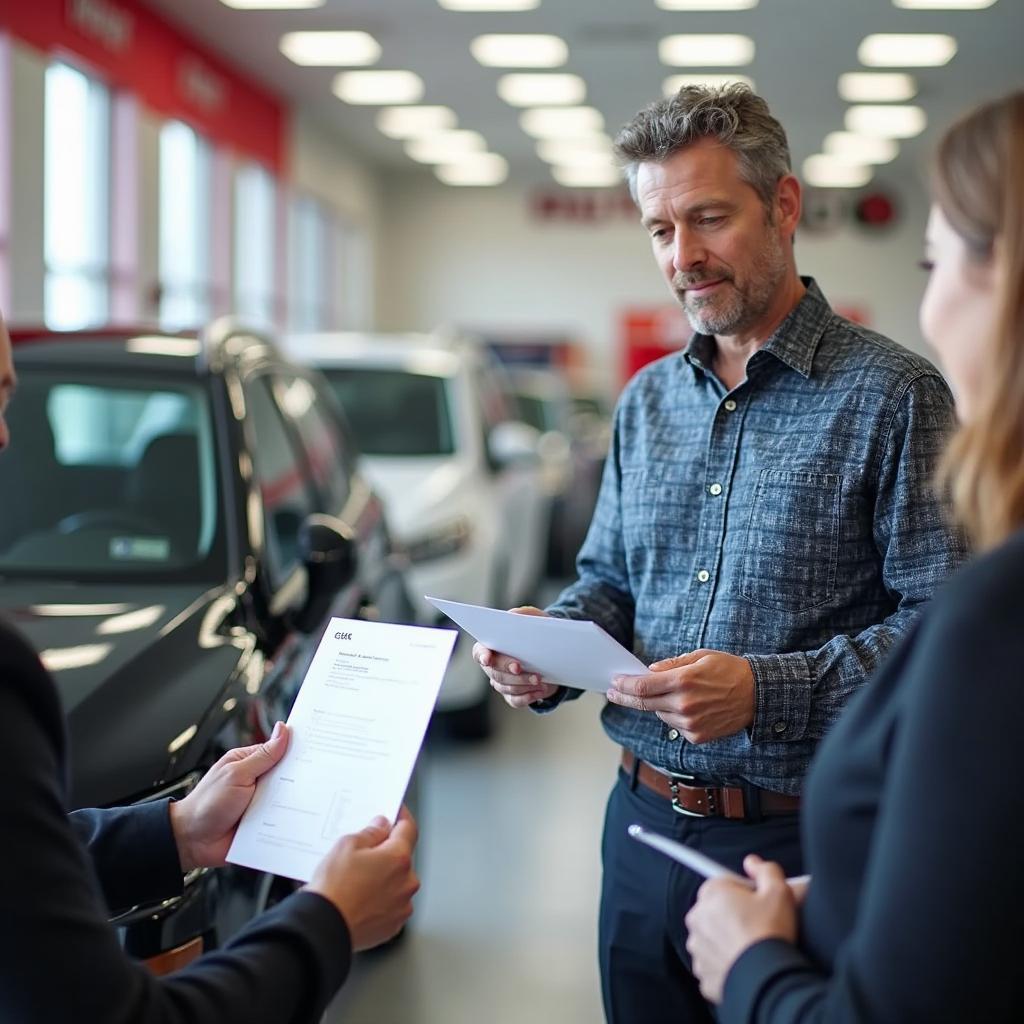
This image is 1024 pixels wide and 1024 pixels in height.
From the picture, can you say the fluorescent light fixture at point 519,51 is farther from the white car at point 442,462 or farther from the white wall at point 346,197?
the white car at point 442,462

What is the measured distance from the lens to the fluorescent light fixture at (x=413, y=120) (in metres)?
14.2

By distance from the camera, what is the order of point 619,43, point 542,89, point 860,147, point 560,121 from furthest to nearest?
point 860,147, point 560,121, point 542,89, point 619,43

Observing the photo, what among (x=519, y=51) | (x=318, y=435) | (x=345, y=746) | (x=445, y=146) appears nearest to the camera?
(x=345, y=746)

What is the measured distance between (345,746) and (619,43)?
10.4 meters

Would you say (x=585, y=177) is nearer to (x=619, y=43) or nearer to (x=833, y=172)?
(x=833, y=172)

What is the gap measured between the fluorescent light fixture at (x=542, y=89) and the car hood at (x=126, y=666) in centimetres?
1052

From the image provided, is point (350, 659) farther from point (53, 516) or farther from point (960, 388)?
point (53, 516)

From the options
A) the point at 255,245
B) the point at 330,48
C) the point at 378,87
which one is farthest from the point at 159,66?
the point at 255,245

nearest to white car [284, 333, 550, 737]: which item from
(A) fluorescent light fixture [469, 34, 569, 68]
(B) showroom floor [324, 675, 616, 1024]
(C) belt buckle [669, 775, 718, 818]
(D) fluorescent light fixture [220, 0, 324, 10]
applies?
(B) showroom floor [324, 675, 616, 1024]

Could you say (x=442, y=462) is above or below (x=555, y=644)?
below

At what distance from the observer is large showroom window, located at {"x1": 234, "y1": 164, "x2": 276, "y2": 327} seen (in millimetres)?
13297

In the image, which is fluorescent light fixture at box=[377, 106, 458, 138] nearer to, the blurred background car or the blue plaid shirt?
the blurred background car

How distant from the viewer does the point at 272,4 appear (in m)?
10.1

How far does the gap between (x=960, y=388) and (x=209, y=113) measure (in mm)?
11557
